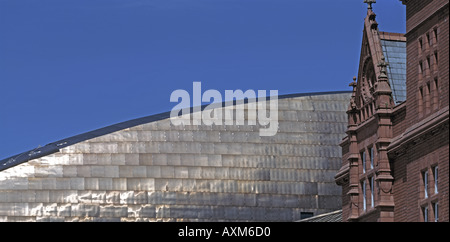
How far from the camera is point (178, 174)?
505 feet

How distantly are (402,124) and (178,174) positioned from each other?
245 ft

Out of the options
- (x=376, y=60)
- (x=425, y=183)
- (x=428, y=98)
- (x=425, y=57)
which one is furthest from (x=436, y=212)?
(x=376, y=60)

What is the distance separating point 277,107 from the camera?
159 metres

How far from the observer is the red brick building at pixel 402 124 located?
75.2m

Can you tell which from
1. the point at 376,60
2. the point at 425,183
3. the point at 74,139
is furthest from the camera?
the point at 74,139

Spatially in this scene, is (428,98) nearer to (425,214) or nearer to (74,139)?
(425,214)

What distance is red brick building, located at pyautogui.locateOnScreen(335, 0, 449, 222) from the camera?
7525cm
